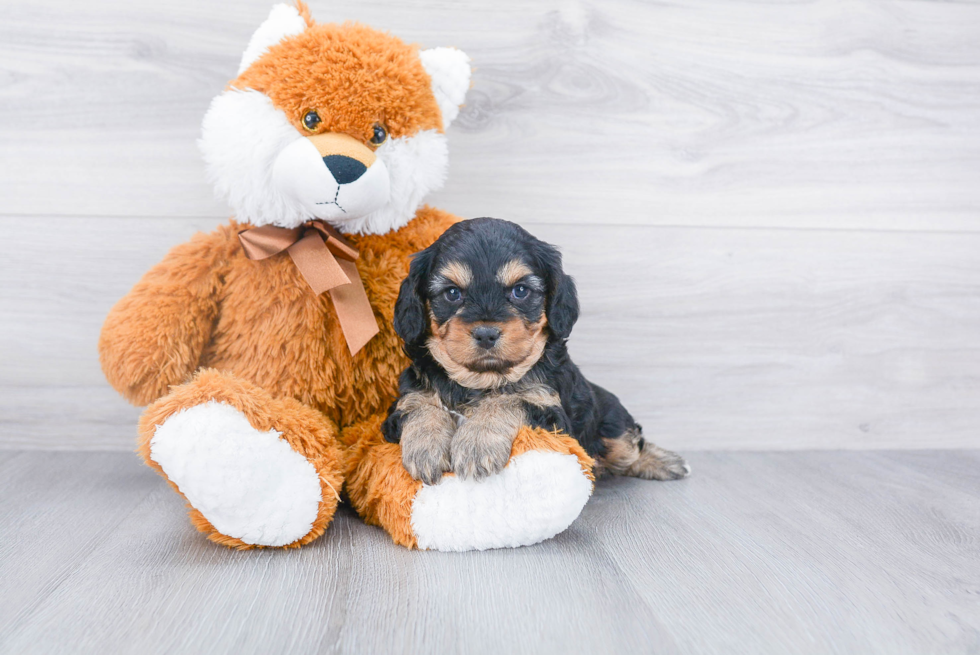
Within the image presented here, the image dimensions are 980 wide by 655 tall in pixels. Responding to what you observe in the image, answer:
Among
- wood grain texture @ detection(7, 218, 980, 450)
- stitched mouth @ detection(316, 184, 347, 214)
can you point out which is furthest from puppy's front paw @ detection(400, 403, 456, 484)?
wood grain texture @ detection(7, 218, 980, 450)

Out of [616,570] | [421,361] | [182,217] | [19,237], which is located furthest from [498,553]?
[19,237]

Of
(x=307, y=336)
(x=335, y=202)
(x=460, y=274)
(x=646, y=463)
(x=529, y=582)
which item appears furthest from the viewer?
(x=646, y=463)

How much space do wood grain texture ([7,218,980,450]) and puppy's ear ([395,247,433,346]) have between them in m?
0.68

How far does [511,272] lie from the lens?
4.24 ft

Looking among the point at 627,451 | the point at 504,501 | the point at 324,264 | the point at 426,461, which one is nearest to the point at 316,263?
the point at 324,264

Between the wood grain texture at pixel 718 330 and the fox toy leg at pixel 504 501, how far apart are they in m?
0.76

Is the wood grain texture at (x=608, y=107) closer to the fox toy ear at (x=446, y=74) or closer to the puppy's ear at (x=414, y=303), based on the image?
the fox toy ear at (x=446, y=74)

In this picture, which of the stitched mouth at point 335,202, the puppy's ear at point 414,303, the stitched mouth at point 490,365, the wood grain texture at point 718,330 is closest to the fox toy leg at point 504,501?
A: the stitched mouth at point 490,365

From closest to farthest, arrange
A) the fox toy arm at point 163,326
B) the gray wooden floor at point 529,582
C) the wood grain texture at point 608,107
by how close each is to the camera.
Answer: the gray wooden floor at point 529,582 → the fox toy arm at point 163,326 → the wood grain texture at point 608,107

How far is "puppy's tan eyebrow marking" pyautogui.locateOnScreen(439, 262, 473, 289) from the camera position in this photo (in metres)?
1.29

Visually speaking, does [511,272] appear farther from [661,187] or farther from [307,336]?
[661,187]

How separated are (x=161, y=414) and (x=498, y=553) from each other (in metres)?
0.65

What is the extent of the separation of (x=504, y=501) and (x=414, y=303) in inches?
16.0

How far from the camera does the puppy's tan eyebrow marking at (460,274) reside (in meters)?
1.29
